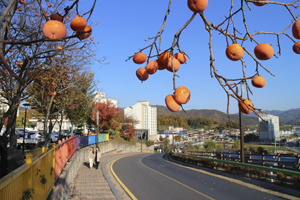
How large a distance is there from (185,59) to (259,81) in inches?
23.4

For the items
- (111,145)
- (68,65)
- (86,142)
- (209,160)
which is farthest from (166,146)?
(68,65)

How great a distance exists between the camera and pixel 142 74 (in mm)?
1863

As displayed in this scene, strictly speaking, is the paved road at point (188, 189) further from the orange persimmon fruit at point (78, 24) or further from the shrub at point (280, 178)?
the orange persimmon fruit at point (78, 24)

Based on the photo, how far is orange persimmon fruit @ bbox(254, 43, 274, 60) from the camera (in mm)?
1383

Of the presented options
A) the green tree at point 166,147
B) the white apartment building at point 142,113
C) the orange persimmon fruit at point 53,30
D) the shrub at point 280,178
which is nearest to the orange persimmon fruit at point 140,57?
the orange persimmon fruit at point 53,30

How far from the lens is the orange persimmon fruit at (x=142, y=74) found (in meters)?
1.86

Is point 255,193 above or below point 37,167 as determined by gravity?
below

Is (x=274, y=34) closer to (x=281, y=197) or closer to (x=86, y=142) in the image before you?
(x=281, y=197)

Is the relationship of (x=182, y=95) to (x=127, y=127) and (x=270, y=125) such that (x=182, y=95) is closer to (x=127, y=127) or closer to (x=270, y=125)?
(x=270, y=125)

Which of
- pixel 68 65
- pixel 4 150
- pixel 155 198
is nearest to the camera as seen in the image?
pixel 4 150

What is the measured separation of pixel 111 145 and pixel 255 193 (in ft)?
92.7

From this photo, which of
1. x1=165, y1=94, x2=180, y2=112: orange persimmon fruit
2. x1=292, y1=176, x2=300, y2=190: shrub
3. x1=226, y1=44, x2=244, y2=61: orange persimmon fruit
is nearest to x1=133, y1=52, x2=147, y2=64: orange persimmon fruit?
x1=165, y1=94, x2=180, y2=112: orange persimmon fruit

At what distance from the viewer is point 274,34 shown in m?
1.40

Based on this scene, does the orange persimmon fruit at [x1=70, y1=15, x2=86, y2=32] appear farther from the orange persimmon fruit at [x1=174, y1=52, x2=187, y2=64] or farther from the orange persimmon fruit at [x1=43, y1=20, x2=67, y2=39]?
the orange persimmon fruit at [x1=174, y1=52, x2=187, y2=64]
